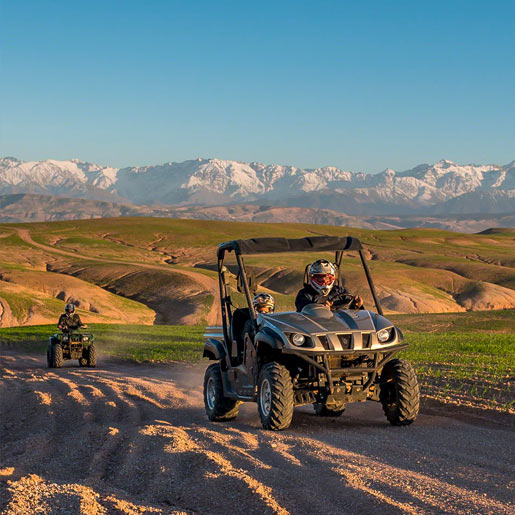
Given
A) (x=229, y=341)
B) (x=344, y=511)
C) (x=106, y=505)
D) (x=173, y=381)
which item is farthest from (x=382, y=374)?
(x=173, y=381)

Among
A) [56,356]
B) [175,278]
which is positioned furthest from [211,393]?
[175,278]

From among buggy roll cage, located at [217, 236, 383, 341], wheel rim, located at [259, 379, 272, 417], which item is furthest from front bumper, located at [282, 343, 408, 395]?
buggy roll cage, located at [217, 236, 383, 341]

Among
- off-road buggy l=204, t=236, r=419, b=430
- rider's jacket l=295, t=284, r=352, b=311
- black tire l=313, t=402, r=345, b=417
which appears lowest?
black tire l=313, t=402, r=345, b=417

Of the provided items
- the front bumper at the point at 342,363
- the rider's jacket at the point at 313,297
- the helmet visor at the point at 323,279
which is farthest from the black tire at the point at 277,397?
the helmet visor at the point at 323,279

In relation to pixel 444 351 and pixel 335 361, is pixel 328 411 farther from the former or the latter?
pixel 444 351

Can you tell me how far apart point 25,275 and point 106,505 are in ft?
293

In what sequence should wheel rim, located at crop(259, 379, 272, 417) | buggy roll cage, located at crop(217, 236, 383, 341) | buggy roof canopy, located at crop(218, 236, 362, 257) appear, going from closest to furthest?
wheel rim, located at crop(259, 379, 272, 417), buggy roll cage, located at crop(217, 236, 383, 341), buggy roof canopy, located at crop(218, 236, 362, 257)

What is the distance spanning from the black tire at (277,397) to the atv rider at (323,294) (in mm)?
1455

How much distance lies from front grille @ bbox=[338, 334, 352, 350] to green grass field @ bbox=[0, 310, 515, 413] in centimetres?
396

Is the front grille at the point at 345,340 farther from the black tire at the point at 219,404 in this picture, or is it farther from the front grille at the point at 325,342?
the black tire at the point at 219,404

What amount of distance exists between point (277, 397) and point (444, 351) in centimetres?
1708

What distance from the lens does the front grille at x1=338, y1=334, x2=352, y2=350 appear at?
35.1 ft

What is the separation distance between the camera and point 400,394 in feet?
36.1

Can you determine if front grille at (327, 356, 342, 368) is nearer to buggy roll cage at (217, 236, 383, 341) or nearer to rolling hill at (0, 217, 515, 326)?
buggy roll cage at (217, 236, 383, 341)
